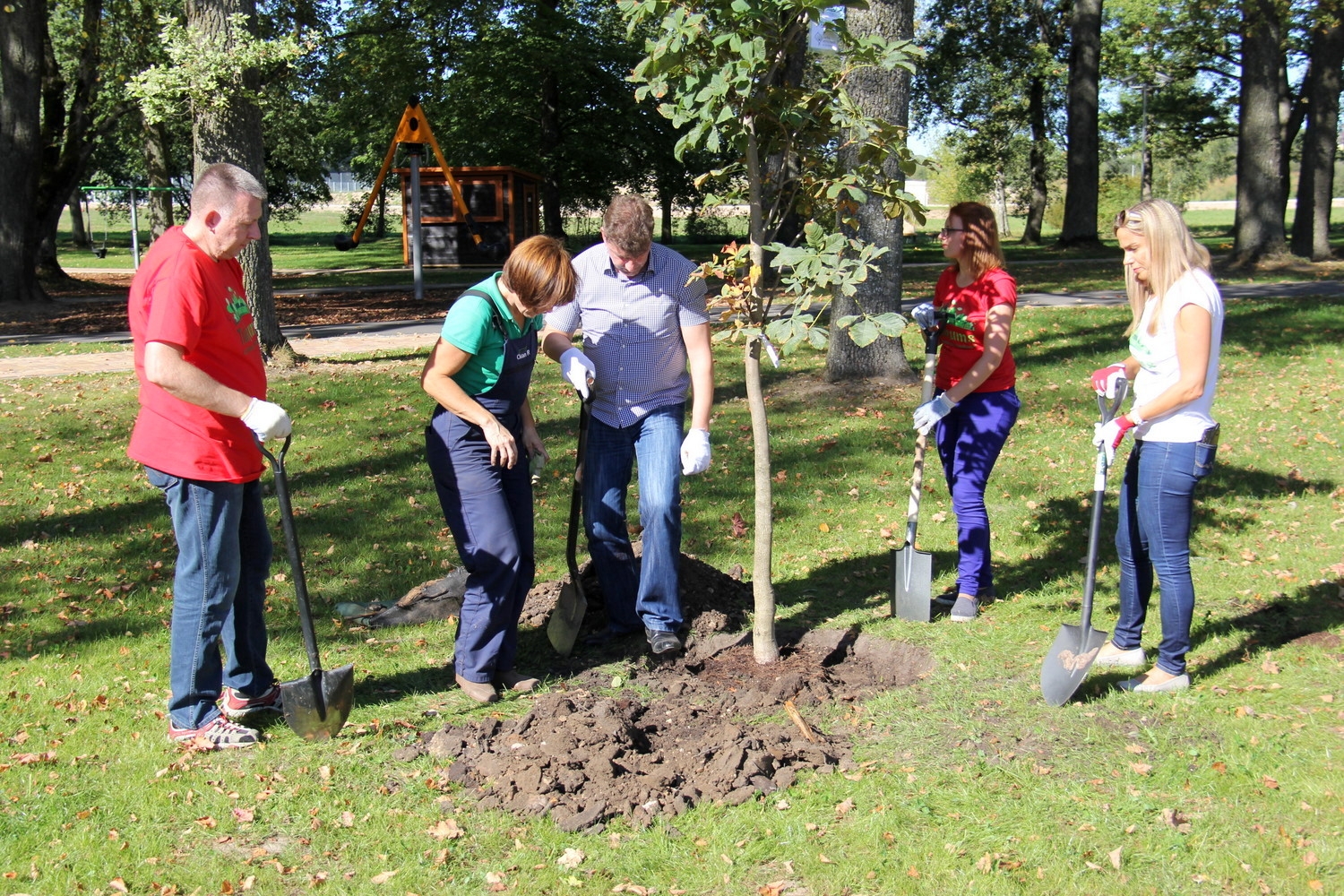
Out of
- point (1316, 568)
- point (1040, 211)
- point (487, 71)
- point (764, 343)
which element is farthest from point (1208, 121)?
point (764, 343)

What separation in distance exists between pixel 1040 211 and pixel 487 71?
1927 cm

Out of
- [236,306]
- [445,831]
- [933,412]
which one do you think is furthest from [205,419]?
[933,412]

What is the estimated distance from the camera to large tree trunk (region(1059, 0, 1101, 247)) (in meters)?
24.4

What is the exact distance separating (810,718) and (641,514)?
3.34 ft

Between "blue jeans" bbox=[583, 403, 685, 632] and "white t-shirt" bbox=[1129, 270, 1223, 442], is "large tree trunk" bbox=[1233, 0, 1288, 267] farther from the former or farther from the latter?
"blue jeans" bbox=[583, 403, 685, 632]

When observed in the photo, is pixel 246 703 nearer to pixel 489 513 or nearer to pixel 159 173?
pixel 489 513

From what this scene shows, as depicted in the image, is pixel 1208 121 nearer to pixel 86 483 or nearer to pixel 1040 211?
pixel 1040 211

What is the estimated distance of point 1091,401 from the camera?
31.4ft

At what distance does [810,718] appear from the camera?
160 inches

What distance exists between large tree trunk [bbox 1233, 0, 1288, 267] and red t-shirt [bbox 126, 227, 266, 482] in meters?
18.0

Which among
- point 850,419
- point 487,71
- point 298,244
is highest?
point 487,71

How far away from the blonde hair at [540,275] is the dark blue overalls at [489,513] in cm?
14

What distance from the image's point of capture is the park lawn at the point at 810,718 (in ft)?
10.3

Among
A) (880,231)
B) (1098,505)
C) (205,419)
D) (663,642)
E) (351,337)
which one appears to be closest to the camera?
(205,419)
